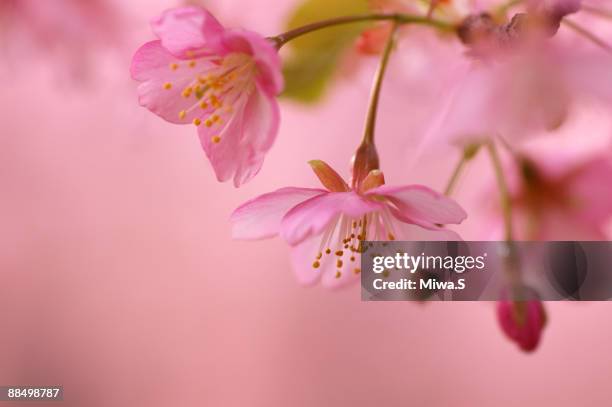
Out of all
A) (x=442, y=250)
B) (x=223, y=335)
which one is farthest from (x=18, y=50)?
(x=223, y=335)

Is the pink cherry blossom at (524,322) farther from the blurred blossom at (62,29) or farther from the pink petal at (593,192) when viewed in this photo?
the blurred blossom at (62,29)

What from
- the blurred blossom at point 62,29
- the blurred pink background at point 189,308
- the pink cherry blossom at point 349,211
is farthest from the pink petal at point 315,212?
the blurred pink background at point 189,308

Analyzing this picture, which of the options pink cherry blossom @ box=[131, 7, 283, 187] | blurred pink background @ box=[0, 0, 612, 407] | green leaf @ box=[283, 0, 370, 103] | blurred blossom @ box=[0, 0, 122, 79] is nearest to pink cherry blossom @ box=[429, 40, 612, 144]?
pink cherry blossom @ box=[131, 7, 283, 187]

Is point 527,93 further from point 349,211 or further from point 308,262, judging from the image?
point 308,262

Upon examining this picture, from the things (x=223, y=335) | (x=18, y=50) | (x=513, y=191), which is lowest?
(x=223, y=335)

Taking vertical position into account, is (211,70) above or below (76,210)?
below

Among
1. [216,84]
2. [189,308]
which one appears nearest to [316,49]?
[216,84]

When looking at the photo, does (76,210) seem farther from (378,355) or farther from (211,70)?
(211,70)

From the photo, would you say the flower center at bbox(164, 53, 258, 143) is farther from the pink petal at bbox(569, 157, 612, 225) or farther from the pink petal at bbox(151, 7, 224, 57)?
the pink petal at bbox(569, 157, 612, 225)

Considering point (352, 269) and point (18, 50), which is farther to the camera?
point (18, 50)
